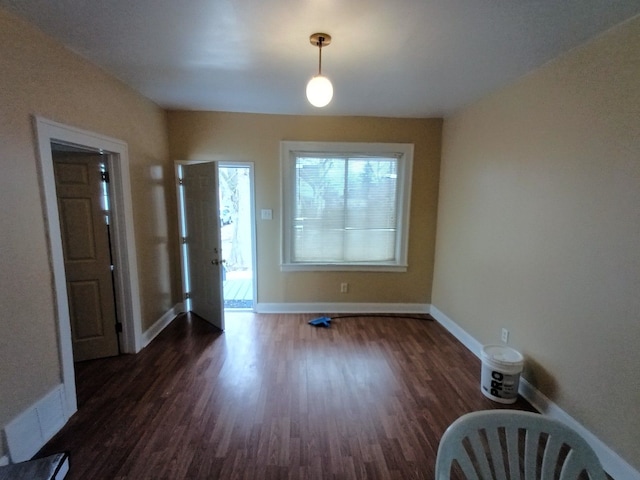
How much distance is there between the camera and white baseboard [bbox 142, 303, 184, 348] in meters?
3.07

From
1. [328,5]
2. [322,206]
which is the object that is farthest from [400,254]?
[328,5]

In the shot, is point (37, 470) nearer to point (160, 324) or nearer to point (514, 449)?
point (514, 449)

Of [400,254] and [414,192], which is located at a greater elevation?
[414,192]

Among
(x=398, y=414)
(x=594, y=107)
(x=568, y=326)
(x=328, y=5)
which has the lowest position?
(x=398, y=414)

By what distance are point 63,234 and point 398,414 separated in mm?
3105

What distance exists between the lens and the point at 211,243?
337 cm

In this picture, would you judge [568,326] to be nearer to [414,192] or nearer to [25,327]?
[414,192]

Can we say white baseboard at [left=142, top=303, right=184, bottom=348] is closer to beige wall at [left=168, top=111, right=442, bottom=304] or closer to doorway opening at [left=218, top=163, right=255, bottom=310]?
beige wall at [left=168, top=111, right=442, bottom=304]

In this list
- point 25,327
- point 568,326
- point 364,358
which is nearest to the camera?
point 25,327

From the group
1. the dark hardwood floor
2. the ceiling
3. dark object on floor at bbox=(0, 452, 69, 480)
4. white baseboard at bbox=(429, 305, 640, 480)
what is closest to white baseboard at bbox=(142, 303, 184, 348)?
the dark hardwood floor

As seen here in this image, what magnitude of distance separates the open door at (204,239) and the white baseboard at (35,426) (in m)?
1.61

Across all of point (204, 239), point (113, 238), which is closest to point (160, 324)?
point (204, 239)

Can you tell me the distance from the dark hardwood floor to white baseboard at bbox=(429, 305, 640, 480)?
9cm


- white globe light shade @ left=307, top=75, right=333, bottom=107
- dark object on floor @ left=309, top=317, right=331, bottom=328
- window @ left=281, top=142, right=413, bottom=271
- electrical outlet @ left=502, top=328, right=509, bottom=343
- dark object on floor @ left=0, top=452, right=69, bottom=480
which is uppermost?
white globe light shade @ left=307, top=75, right=333, bottom=107
